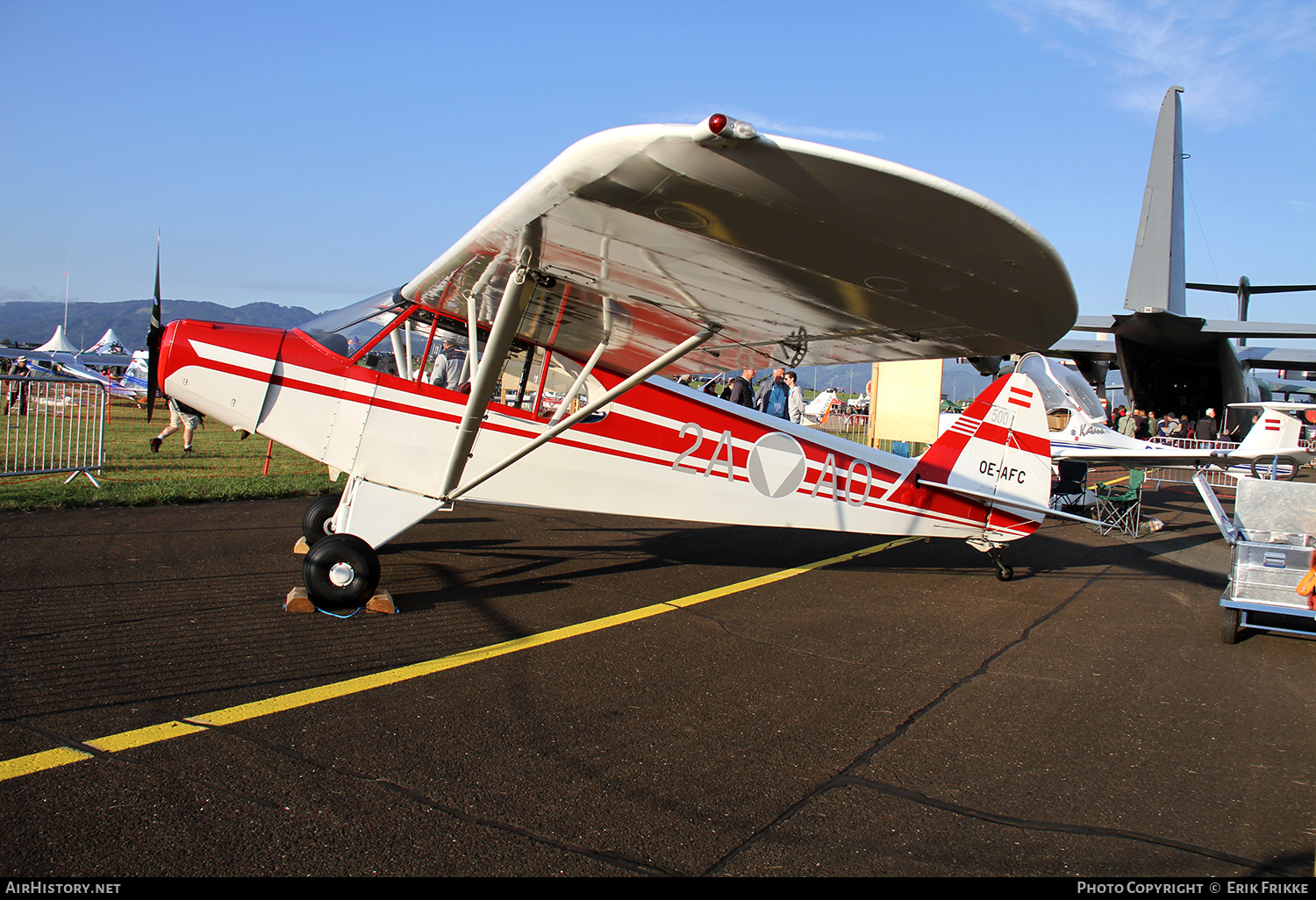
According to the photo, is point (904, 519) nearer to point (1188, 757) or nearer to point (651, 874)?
point (1188, 757)

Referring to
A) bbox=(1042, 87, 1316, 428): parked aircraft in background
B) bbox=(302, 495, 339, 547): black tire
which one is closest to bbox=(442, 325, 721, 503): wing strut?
bbox=(302, 495, 339, 547): black tire

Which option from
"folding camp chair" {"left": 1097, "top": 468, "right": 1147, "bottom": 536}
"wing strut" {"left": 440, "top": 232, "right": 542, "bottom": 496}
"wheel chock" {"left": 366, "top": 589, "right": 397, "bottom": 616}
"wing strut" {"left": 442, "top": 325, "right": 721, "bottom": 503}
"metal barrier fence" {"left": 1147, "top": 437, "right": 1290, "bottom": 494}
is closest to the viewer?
"wing strut" {"left": 440, "top": 232, "right": 542, "bottom": 496}

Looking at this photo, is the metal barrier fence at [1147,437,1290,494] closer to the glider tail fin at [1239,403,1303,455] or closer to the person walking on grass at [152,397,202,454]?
the glider tail fin at [1239,403,1303,455]

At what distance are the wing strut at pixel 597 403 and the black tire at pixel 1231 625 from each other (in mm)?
4116

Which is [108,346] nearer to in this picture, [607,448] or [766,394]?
[766,394]

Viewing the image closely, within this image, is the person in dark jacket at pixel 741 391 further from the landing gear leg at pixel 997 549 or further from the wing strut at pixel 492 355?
the wing strut at pixel 492 355

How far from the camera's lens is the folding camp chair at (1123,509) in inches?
431

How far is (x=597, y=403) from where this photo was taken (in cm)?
495

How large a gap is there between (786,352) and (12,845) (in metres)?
4.49

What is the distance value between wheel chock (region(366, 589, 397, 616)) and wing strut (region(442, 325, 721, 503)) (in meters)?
0.84

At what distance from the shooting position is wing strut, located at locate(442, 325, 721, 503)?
180 inches

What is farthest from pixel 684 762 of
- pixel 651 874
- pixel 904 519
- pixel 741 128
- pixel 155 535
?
pixel 155 535

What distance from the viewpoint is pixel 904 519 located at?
689 centimetres

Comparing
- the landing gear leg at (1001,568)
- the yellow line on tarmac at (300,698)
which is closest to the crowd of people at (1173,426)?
the landing gear leg at (1001,568)
